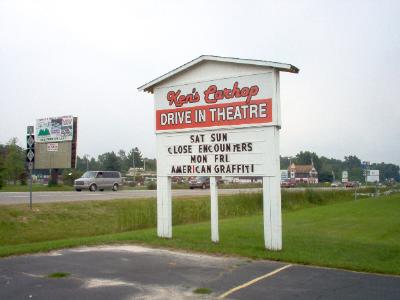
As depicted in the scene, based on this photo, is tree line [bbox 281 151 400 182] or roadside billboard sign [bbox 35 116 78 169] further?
tree line [bbox 281 151 400 182]

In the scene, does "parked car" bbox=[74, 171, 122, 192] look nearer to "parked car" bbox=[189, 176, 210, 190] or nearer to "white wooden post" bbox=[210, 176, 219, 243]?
"parked car" bbox=[189, 176, 210, 190]

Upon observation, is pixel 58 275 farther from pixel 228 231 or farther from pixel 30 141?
pixel 30 141

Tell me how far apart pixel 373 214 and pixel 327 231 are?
274 inches

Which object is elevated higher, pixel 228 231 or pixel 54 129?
pixel 54 129

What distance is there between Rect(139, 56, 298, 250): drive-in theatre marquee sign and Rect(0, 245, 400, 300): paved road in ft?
7.33

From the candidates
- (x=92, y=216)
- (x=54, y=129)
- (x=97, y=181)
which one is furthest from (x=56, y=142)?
(x=92, y=216)

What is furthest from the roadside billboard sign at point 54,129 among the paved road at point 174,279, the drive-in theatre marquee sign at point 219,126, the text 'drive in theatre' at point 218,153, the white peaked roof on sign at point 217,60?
the paved road at point 174,279

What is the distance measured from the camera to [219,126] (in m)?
11.8

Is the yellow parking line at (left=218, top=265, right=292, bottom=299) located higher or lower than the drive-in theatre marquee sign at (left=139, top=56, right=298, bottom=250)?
lower

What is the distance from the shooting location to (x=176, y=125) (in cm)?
1257

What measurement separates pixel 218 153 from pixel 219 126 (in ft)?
2.12

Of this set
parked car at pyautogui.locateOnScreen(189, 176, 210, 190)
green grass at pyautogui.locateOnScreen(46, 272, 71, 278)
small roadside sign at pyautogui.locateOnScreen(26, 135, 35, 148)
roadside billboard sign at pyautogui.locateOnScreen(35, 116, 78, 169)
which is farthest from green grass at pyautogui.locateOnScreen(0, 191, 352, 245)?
parked car at pyautogui.locateOnScreen(189, 176, 210, 190)

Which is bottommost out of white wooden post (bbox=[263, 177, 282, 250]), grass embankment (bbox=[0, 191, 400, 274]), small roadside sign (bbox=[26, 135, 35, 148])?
grass embankment (bbox=[0, 191, 400, 274])

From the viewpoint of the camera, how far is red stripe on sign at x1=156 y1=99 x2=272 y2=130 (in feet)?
36.7
